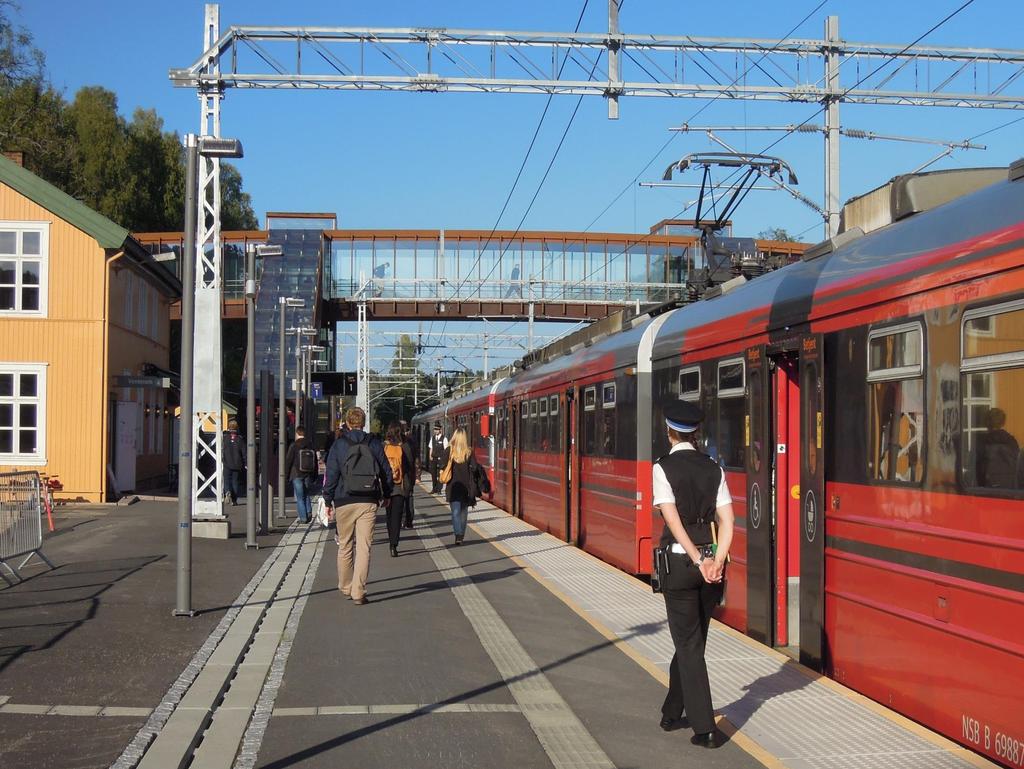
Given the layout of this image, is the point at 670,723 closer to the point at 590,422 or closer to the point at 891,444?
the point at 891,444

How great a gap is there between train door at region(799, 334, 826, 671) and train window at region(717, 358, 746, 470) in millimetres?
1438

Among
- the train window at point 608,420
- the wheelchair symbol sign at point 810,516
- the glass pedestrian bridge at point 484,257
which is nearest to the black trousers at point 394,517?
the train window at point 608,420

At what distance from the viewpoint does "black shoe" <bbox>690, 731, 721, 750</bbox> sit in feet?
22.6

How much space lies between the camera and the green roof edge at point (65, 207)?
2808cm

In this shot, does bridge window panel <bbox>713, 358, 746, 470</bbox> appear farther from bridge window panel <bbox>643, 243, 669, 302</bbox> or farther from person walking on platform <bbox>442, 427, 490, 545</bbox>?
bridge window panel <bbox>643, 243, 669, 302</bbox>

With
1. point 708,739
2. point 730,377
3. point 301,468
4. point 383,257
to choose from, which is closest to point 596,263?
point 383,257

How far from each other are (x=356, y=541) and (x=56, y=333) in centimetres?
1771

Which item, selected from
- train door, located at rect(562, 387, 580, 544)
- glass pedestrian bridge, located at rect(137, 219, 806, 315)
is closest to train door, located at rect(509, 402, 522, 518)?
train door, located at rect(562, 387, 580, 544)

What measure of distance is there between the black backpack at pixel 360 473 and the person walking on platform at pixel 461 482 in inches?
264

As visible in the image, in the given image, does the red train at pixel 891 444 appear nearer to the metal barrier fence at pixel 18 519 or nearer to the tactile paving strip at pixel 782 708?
the tactile paving strip at pixel 782 708

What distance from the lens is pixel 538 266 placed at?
58.6 m

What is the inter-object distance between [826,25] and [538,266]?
130 ft

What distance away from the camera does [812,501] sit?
8.53 metres

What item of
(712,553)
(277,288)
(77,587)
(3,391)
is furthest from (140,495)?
(277,288)
